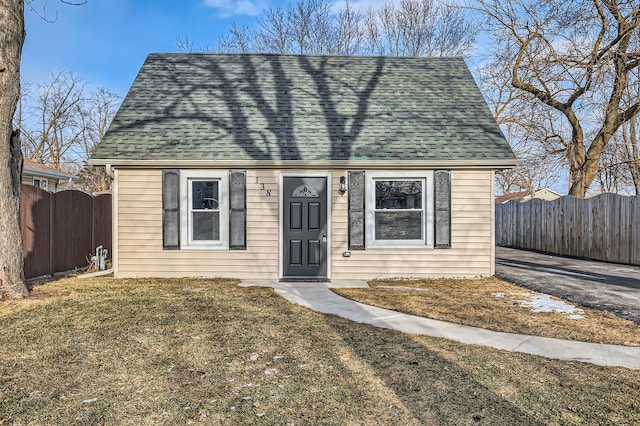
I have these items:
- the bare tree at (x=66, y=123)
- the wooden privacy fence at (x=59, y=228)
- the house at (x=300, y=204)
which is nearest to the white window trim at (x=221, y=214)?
the house at (x=300, y=204)

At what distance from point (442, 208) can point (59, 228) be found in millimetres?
8116

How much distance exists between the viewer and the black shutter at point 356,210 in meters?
8.43

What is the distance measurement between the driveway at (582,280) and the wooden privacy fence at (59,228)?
9.36m

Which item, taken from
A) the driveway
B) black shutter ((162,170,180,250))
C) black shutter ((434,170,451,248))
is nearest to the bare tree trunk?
black shutter ((162,170,180,250))

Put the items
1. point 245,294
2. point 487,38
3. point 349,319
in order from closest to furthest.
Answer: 1. point 349,319
2. point 245,294
3. point 487,38

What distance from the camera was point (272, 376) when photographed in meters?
3.52

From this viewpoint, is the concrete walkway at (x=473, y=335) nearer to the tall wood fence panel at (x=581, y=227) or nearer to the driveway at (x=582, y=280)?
the driveway at (x=582, y=280)

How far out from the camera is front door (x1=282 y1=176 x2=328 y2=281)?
8.48 m

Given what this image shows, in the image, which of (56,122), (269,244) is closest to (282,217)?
(269,244)

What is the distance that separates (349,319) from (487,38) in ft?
45.4

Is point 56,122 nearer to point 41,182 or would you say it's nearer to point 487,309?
point 41,182

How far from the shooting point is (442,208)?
8438 millimetres

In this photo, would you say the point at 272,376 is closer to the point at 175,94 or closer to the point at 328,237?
the point at 328,237

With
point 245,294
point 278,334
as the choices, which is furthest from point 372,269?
point 278,334
